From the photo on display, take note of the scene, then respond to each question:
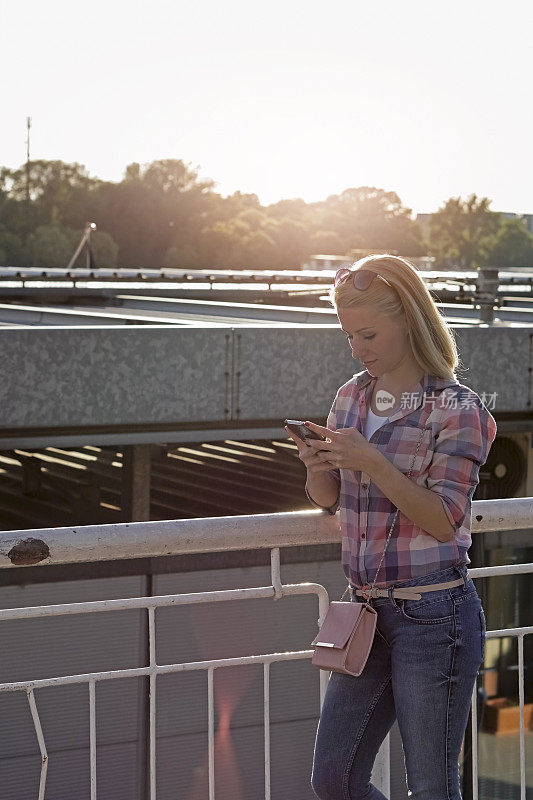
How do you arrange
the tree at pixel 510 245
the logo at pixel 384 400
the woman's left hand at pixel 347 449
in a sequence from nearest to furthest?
the woman's left hand at pixel 347 449 → the logo at pixel 384 400 → the tree at pixel 510 245

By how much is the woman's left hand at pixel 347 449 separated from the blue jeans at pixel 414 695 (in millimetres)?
315

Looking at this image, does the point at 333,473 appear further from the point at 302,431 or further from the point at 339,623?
the point at 339,623

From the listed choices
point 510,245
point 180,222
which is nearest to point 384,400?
point 180,222

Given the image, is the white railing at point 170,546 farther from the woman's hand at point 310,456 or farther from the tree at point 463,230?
the tree at point 463,230

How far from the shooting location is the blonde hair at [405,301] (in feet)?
8.86

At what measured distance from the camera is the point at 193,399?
29.9 ft

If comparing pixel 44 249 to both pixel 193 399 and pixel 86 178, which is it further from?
pixel 193 399

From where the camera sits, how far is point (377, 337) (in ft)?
8.93

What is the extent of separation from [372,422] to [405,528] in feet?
0.89

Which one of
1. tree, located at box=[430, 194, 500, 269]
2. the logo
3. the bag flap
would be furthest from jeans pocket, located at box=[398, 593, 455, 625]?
tree, located at box=[430, 194, 500, 269]

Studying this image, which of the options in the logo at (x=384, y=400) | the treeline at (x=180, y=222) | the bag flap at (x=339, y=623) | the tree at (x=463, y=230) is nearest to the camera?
the bag flap at (x=339, y=623)

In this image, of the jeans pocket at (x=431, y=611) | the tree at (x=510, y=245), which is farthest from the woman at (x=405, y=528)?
the tree at (x=510, y=245)

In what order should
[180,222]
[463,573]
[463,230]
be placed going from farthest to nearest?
[463,230], [180,222], [463,573]

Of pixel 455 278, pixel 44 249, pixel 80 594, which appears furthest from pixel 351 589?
pixel 44 249
